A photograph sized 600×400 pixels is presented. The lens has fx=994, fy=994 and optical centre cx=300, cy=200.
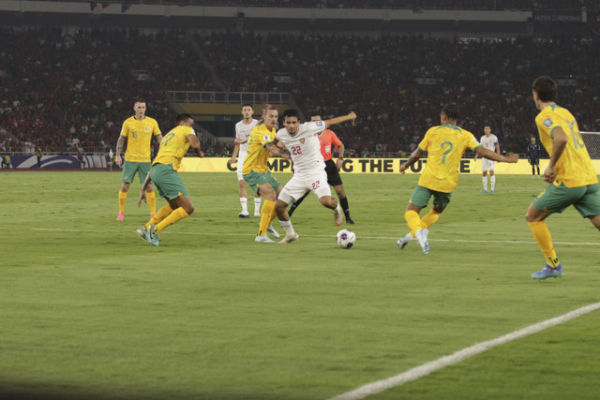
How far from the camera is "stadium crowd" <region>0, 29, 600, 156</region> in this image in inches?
2530

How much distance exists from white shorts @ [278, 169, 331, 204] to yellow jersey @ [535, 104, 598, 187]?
5.59m

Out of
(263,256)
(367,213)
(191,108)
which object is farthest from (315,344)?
(191,108)

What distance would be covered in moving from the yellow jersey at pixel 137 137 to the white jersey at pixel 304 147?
223 inches

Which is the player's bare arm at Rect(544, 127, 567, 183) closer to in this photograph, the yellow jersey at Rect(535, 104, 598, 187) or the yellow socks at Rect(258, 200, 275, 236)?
the yellow jersey at Rect(535, 104, 598, 187)

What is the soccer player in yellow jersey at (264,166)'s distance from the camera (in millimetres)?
15445

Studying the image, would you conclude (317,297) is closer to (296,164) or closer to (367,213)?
(296,164)

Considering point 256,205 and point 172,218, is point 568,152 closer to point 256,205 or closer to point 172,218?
point 172,218

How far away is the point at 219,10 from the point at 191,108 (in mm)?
11039

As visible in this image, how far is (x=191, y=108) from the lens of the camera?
69.2 metres

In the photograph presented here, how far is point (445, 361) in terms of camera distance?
6285 millimetres

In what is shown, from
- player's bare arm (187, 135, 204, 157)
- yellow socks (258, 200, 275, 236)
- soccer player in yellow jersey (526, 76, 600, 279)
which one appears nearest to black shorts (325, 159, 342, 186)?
yellow socks (258, 200, 275, 236)

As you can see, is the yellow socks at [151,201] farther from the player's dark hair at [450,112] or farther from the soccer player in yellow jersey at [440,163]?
the player's dark hair at [450,112]

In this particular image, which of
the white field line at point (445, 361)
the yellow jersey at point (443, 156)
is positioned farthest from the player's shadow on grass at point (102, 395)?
the yellow jersey at point (443, 156)

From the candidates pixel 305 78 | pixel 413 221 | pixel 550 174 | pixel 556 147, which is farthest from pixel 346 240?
pixel 305 78
